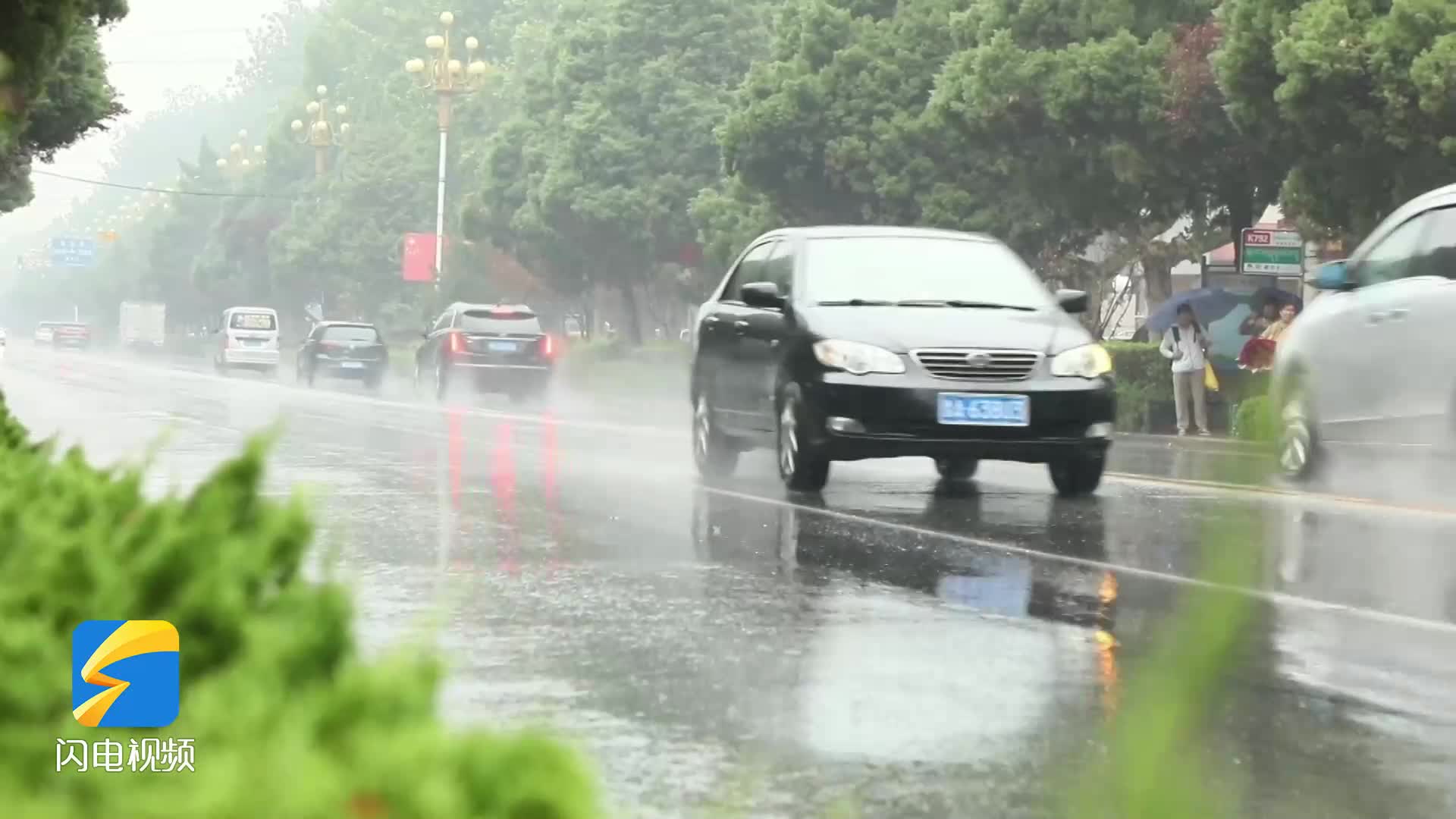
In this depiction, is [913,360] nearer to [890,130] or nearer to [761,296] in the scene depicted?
[761,296]

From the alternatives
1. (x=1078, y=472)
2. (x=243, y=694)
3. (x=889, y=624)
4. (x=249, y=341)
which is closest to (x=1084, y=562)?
(x=889, y=624)

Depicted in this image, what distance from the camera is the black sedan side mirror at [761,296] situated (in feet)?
45.8

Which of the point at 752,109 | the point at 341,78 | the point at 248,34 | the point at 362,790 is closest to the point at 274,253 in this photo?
the point at 341,78

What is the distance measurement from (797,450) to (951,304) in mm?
1213

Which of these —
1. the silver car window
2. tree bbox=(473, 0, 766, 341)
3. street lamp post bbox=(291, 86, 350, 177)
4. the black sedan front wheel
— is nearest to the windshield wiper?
the black sedan front wheel

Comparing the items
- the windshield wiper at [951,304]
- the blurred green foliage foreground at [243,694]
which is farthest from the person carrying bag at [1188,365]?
the blurred green foliage foreground at [243,694]

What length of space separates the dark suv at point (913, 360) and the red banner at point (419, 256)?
60.7 meters

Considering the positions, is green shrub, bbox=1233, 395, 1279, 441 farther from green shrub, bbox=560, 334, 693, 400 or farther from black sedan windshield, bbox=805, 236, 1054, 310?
green shrub, bbox=560, 334, 693, 400

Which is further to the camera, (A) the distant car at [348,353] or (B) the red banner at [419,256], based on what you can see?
(B) the red banner at [419,256]

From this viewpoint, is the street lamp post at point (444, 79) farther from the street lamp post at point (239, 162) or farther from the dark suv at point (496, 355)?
the street lamp post at point (239, 162)

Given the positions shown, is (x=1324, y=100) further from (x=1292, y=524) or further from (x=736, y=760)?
(x=736, y=760)

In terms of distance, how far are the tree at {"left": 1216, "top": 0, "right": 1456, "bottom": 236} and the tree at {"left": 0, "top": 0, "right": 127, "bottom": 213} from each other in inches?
526

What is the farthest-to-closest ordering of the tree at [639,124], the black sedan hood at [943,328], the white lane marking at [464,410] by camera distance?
the tree at [639,124] → the white lane marking at [464,410] → the black sedan hood at [943,328]

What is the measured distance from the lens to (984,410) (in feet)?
41.8
